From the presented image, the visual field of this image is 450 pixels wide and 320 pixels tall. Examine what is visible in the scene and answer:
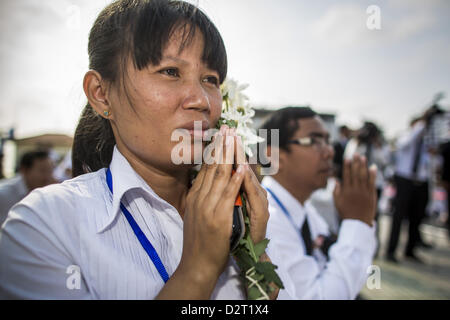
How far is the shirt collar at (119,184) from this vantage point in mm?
1074

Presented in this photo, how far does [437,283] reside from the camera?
4.89m

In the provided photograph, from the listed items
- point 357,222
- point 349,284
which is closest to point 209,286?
point 349,284

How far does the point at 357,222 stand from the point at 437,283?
13.3 feet

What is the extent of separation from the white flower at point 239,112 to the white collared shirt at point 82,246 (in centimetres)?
57

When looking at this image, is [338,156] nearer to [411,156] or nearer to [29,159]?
[411,156]

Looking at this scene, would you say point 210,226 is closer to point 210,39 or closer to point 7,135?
point 210,39

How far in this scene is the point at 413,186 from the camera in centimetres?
626

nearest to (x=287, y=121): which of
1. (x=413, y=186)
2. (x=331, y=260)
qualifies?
(x=331, y=260)

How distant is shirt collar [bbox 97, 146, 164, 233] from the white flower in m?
0.52

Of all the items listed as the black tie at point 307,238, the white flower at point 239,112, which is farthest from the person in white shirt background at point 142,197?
the black tie at point 307,238

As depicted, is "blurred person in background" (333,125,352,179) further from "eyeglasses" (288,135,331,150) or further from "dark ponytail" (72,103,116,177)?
"dark ponytail" (72,103,116,177)

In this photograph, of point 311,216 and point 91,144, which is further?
point 311,216

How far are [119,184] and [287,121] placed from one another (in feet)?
7.77

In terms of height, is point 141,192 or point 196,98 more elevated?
point 196,98
